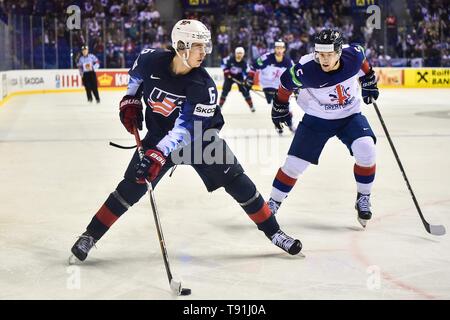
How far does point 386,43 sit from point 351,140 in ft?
58.5

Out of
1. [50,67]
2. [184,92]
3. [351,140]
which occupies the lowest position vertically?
[50,67]

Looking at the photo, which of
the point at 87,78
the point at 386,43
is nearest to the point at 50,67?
the point at 87,78

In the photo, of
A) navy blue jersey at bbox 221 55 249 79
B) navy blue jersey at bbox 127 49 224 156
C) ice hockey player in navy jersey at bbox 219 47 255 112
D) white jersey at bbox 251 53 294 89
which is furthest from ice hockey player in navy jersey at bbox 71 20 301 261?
navy blue jersey at bbox 221 55 249 79

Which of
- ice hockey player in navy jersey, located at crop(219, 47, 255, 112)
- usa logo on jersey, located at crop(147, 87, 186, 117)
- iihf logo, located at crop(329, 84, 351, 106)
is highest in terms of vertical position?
usa logo on jersey, located at crop(147, 87, 186, 117)

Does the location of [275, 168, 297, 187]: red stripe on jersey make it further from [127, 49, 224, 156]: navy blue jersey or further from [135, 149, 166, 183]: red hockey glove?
[135, 149, 166, 183]: red hockey glove

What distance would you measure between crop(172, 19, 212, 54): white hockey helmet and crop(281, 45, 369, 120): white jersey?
3.64ft

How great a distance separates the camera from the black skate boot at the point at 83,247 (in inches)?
151

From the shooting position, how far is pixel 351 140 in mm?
4746

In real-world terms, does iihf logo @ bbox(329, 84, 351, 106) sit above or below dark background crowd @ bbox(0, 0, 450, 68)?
above

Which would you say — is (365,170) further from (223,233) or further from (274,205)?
(223,233)

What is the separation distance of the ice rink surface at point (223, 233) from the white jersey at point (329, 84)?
711mm

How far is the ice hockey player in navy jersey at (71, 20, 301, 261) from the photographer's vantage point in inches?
141

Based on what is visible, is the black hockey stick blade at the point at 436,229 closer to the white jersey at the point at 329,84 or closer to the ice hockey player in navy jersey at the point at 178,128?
the white jersey at the point at 329,84
